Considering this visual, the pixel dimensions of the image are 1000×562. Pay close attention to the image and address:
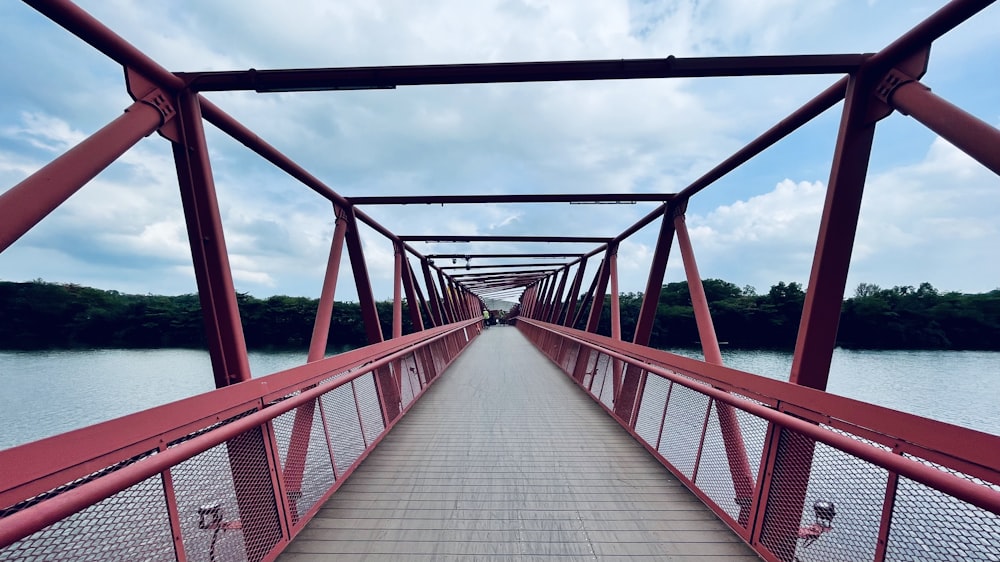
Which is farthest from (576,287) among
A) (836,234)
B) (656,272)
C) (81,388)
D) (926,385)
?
(81,388)

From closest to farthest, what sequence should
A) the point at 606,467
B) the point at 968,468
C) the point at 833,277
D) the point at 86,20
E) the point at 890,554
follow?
the point at 968,468
the point at 890,554
the point at 86,20
the point at 833,277
the point at 606,467

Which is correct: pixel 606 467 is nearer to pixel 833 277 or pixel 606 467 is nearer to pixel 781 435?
pixel 781 435

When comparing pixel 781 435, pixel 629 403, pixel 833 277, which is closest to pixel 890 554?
pixel 781 435

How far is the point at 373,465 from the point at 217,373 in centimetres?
163

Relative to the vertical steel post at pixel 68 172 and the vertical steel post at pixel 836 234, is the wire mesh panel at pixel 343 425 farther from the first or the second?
the vertical steel post at pixel 836 234

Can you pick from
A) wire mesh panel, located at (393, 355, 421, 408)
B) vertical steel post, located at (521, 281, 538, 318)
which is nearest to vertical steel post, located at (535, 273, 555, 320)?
vertical steel post, located at (521, 281, 538, 318)

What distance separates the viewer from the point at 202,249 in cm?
324

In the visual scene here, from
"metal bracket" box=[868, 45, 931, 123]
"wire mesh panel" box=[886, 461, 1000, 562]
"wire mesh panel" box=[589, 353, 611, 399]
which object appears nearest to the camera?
"wire mesh panel" box=[886, 461, 1000, 562]

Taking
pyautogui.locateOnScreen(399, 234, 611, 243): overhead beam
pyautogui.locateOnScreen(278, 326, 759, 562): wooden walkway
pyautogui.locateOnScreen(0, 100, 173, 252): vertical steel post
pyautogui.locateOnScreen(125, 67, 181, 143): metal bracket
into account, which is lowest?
pyautogui.locateOnScreen(278, 326, 759, 562): wooden walkway

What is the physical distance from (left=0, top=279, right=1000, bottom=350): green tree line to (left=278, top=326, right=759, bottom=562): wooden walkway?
129 ft

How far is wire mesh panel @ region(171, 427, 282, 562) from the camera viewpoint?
1.89 meters

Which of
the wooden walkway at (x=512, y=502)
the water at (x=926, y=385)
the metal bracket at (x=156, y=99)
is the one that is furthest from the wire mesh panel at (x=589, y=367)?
the water at (x=926, y=385)

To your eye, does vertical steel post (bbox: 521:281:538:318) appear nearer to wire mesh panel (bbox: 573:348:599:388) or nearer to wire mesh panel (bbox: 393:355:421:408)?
wire mesh panel (bbox: 573:348:599:388)

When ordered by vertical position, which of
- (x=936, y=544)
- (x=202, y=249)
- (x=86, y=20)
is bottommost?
(x=936, y=544)
